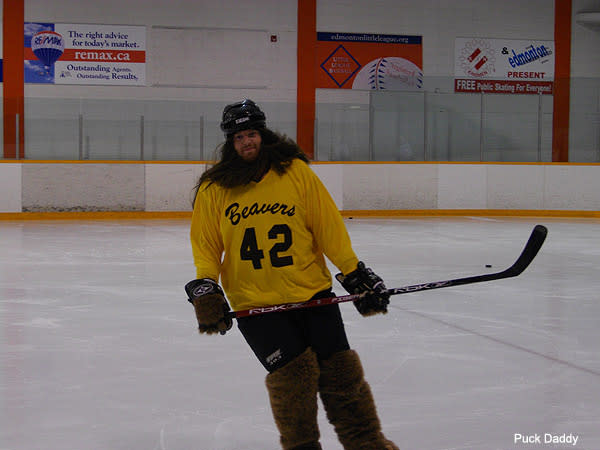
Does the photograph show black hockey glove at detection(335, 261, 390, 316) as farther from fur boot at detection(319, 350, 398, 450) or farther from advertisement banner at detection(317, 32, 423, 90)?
advertisement banner at detection(317, 32, 423, 90)

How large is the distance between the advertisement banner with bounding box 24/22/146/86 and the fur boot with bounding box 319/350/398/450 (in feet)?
42.9

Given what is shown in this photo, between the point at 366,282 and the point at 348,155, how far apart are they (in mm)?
11607

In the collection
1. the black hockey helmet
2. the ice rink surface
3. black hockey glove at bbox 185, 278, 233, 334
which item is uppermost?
the black hockey helmet

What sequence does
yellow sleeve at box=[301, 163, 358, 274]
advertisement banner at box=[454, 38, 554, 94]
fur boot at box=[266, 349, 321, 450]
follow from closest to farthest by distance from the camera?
fur boot at box=[266, 349, 321, 450], yellow sleeve at box=[301, 163, 358, 274], advertisement banner at box=[454, 38, 554, 94]

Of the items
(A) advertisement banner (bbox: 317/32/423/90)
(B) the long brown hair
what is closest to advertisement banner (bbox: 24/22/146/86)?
(A) advertisement banner (bbox: 317/32/423/90)

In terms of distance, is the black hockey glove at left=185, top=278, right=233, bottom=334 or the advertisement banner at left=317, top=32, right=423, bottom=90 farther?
the advertisement banner at left=317, top=32, right=423, bottom=90

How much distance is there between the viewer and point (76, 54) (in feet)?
46.5

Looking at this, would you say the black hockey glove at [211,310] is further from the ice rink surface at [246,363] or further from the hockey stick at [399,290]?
the ice rink surface at [246,363]

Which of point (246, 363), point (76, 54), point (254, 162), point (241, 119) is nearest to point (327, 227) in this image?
point (254, 162)

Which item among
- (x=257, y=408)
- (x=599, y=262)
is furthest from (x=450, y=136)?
(x=257, y=408)

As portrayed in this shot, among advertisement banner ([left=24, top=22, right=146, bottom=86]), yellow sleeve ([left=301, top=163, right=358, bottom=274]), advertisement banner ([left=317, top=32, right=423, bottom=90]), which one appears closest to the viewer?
yellow sleeve ([left=301, top=163, right=358, bottom=274])

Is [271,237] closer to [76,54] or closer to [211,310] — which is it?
[211,310]

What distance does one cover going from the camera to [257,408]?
2.87 meters

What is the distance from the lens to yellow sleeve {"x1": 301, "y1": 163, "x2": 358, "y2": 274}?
7.25 ft
